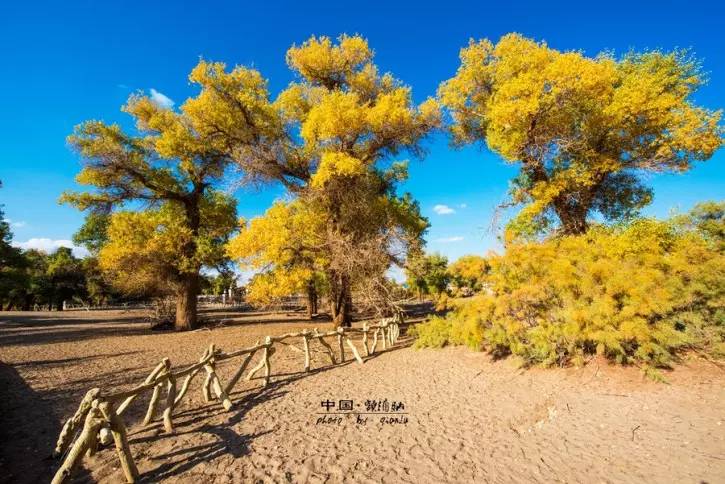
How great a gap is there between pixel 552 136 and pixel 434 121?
486cm

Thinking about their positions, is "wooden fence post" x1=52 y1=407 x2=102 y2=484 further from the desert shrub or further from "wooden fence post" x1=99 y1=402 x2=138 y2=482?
the desert shrub

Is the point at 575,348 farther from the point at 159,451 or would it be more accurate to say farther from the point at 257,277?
the point at 257,277

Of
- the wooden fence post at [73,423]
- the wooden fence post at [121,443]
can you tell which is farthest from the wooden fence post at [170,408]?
the wooden fence post at [121,443]

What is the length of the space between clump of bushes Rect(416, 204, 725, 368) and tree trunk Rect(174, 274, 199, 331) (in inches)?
566

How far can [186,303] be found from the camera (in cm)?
1802

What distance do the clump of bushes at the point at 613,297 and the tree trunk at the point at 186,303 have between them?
47.2 feet

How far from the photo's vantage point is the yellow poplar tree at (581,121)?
11.3m

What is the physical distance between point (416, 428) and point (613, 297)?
5.30 metres

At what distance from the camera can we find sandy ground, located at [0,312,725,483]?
4336 millimetres

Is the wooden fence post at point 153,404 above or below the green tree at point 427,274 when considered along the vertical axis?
below

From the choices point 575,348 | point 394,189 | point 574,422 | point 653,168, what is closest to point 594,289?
point 575,348

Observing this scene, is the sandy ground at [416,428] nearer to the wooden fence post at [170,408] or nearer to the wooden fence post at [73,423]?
the wooden fence post at [170,408]

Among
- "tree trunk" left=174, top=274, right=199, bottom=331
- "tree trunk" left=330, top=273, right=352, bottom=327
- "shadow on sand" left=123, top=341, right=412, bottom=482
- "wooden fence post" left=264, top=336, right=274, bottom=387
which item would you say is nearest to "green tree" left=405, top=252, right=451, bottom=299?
"tree trunk" left=330, top=273, right=352, bottom=327

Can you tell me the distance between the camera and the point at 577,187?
42.6 feet
